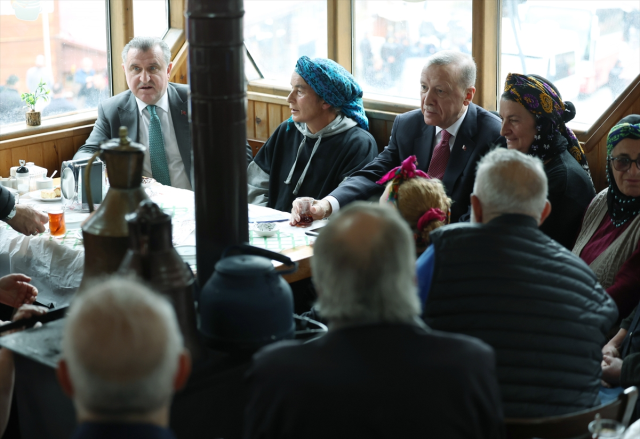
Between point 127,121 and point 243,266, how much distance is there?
9.00ft

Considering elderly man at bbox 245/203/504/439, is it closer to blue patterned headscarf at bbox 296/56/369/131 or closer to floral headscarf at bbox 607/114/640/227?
floral headscarf at bbox 607/114/640/227

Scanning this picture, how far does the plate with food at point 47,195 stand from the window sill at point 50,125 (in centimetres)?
82

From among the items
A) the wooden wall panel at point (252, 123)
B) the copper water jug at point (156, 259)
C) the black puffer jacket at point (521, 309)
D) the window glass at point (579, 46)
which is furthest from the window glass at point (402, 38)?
the copper water jug at point (156, 259)

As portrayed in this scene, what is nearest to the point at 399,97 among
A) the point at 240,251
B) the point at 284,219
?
the point at 284,219

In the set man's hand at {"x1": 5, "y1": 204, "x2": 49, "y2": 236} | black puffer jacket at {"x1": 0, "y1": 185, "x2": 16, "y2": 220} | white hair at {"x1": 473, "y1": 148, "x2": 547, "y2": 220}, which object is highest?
white hair at {"x1": 473, "y1": 148, "x2": 547, "y2": 220}

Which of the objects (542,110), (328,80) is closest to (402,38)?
(328,80)

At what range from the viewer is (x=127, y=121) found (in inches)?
164

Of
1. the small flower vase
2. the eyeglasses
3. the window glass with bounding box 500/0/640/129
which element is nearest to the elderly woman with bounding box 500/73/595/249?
the eyeglasses

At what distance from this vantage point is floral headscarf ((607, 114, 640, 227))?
2654mm

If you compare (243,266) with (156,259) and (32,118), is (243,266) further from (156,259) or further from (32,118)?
(32,118)

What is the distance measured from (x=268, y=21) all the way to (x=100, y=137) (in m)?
1.31

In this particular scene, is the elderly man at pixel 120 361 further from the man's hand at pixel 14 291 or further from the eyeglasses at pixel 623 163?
the eyeglasses at pixel 623 163

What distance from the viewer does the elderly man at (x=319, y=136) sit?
376cm

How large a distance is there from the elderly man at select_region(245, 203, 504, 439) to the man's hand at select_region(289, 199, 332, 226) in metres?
1.74
